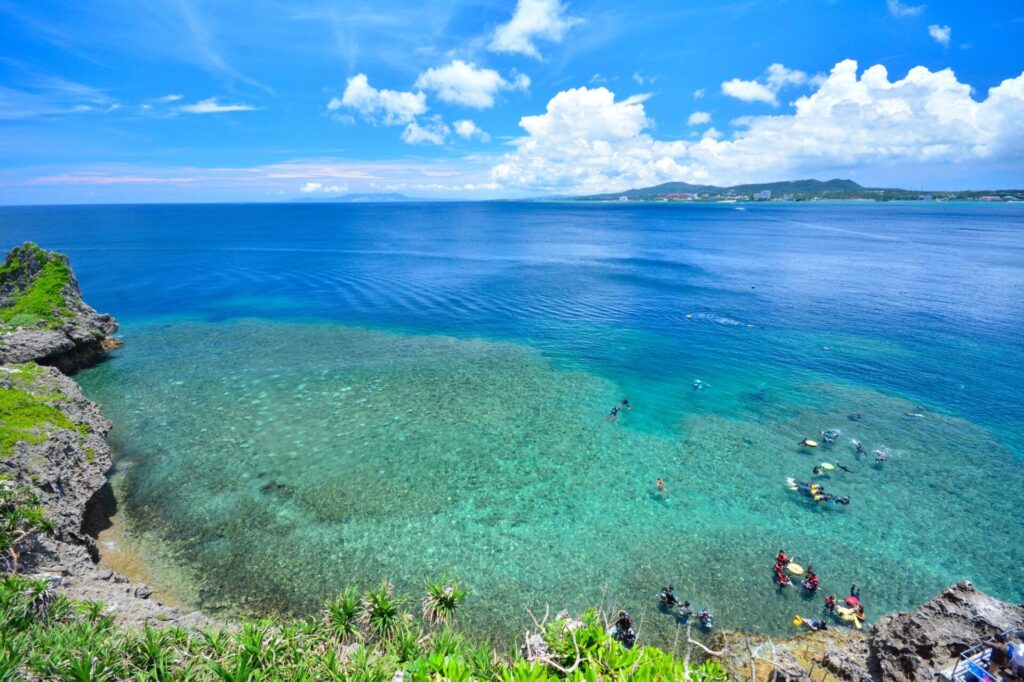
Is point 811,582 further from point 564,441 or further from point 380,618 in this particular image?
point 380,618

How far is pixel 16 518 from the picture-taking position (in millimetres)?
17875

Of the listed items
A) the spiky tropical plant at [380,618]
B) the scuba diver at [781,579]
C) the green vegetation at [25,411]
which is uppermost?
the green vegetation at [25,411]

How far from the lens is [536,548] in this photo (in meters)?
24.7

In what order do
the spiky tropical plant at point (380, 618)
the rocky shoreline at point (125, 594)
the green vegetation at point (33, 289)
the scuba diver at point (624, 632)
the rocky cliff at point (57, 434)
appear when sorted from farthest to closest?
the green vegetation at point (33, 289) → the scuba diver at point (624, 632) → the rocky cliff at point (57, 434) → the spiky tropical plant at point (380, 618) → the rocky shoreline at point (125, 594)

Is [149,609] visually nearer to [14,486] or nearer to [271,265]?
[14,486]

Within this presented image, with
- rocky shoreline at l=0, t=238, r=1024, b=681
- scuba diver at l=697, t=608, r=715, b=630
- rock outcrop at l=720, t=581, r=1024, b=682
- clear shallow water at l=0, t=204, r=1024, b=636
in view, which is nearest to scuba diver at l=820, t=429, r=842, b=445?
clear shallow water at l=0, t=204, r=1024, b=636

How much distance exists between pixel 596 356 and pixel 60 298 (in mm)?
57053

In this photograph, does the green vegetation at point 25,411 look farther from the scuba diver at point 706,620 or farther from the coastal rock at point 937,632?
the coastal rock at point 937,632

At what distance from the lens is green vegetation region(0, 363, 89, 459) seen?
76.2ft

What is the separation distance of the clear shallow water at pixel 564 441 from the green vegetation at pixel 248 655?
7745mm

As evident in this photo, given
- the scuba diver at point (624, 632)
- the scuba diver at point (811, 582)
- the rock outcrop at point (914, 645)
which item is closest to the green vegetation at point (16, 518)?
the scuba diver at point (624, 632)

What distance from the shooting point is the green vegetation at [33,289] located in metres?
42.0

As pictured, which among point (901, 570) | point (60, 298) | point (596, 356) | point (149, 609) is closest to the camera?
point (149, 609)

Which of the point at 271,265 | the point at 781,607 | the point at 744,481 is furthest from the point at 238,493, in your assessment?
the point at 271,265
